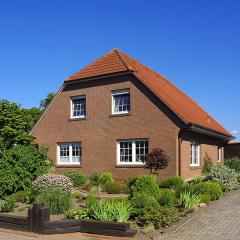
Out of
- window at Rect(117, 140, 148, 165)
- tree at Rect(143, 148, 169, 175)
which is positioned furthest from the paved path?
window at Rect(117, 140, 148, 165)

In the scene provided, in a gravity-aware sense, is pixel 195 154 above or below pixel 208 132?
below

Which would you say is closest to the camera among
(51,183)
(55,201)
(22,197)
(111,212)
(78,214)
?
(111,212)

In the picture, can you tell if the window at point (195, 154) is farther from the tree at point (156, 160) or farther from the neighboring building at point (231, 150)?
the neighboring building at point (231, 150)

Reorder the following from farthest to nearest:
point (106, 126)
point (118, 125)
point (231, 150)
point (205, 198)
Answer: point (231, 150)
point (106, 126)
point (118, 125)
point (205, 198)

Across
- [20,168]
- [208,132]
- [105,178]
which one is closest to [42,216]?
[20,168]

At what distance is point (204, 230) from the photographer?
11.9 m

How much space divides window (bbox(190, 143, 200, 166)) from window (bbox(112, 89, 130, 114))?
15.0 feet

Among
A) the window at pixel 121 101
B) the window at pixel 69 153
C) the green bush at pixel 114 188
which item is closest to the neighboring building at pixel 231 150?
the window at pixel 121 101

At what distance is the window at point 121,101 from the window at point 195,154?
456 cm

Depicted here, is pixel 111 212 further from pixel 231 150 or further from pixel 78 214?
pixel 231 150

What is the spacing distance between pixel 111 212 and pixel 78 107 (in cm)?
1653

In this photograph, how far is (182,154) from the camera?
2419 cm

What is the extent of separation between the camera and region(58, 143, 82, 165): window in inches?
1105

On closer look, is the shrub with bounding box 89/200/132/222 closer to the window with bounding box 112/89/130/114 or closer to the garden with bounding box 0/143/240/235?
the garden with bounding box 0/143/240/235
